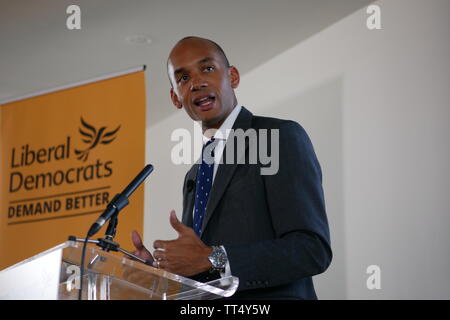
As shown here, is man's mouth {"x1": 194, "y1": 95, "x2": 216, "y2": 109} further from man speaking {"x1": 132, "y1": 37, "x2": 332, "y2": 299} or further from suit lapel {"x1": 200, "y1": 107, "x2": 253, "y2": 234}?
suit lapel {"x1": 200, "y1": 107, "x2": 253, "y2": 234}

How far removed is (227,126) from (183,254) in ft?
2.84

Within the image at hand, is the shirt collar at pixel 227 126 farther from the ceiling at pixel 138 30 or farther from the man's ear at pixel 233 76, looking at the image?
the ceiling at pixel 138 30

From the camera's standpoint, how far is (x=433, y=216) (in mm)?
4258

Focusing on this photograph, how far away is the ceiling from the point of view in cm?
474

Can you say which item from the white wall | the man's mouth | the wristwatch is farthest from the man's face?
the white wall

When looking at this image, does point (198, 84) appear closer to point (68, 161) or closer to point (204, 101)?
point (204, 101)

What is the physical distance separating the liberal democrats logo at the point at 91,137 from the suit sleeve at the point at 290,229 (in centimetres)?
291

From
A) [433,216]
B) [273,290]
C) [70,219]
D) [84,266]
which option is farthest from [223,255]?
[70,219]

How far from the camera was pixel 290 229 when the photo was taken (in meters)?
1.98

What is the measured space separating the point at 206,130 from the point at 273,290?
2.80 feet

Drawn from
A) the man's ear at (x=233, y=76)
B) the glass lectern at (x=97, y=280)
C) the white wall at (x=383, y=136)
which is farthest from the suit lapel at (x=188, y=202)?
the white wall at (x=383, y=136)

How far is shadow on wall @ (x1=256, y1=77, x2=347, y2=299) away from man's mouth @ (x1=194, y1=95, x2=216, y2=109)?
8.58 ft

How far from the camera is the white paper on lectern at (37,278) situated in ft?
4.53
